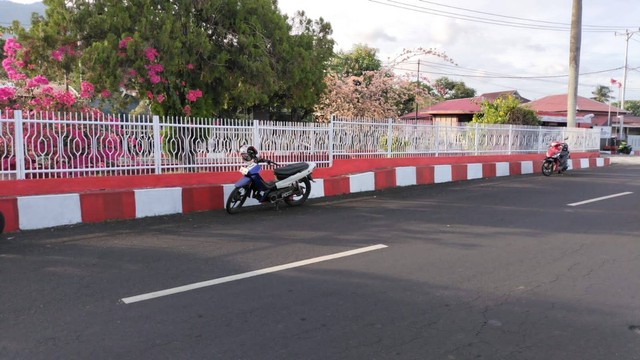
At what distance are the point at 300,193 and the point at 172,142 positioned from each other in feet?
8.27

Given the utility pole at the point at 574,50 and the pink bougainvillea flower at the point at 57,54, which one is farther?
the utility pole at the point at 574,50

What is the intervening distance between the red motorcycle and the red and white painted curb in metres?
6.20

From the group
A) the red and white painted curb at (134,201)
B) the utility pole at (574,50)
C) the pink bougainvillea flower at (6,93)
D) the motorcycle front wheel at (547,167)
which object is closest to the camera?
the red and white painted curb at (134,201)

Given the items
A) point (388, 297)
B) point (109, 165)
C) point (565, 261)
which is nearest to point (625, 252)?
point (565, 261)

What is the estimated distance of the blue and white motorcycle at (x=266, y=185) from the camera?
28.0ft

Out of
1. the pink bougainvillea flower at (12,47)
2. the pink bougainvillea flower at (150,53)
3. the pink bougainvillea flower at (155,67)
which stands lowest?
the pink bougainvillea flower at (155,67)

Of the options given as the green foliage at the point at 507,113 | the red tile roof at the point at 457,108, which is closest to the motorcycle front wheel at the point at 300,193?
the green foliage at the point at 507,113

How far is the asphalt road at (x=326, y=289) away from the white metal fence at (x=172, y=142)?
1253mm

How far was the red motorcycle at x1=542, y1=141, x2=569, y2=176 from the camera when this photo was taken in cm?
1577

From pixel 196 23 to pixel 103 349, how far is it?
9795 mm

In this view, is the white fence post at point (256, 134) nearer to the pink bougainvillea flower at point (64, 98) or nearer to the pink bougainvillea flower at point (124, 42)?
the pink bougainvillea flower at point (124, 42)

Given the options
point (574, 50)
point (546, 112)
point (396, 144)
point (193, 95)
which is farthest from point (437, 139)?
point (546, 112)

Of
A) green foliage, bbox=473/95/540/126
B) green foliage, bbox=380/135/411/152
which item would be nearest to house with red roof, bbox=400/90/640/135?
green foliage, bbox=473/95/540/126

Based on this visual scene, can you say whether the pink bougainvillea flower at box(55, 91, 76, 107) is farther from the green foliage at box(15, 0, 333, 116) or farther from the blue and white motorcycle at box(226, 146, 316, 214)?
the blue and white motorcycle at box(226, 146, 316, 214)
